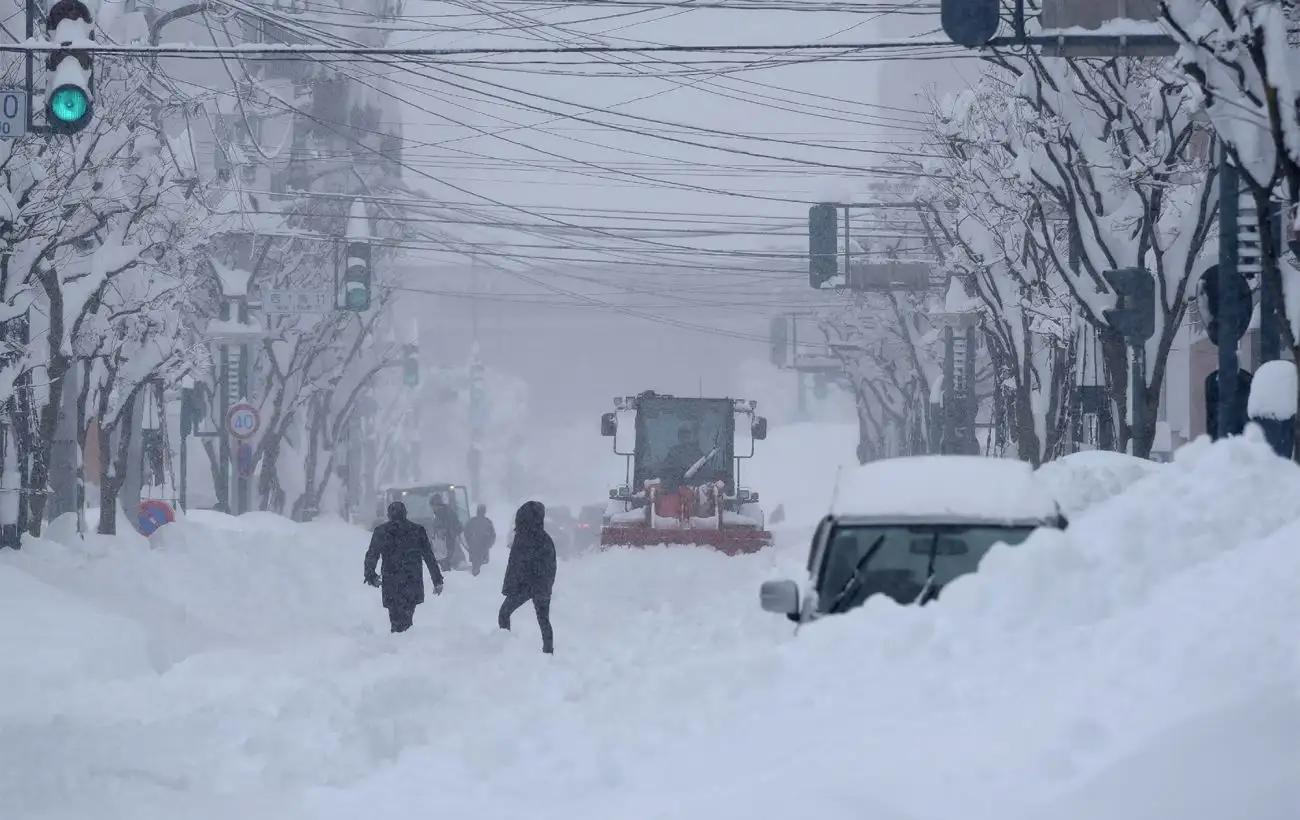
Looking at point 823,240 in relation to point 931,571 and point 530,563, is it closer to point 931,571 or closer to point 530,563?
point 530,563

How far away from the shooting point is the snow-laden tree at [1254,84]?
11.3 metres

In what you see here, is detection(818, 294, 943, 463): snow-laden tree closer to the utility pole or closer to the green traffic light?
the green traffic light

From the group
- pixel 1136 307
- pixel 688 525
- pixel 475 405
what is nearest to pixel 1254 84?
pixel 1136 307

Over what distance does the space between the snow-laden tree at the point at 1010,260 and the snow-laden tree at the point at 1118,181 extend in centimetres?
132

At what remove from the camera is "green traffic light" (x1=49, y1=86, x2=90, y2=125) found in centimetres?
1377

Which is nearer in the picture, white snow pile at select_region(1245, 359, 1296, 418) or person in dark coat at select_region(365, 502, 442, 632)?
white snow pile at select_region(1245, 359, 1296, 418)

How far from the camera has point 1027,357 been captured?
1042 inches

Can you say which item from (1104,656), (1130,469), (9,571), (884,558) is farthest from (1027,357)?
(1104,656)

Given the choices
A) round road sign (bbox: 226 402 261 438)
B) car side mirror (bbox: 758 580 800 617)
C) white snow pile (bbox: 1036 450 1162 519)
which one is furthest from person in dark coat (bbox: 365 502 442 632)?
round road sign (bbox: 226 402 261 438)

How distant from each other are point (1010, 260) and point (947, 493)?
16.4 m

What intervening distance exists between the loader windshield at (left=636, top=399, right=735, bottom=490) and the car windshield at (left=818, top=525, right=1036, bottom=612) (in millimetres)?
20236

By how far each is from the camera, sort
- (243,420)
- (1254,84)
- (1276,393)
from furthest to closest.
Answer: (243,420)
(1276,393)
(1254,84)

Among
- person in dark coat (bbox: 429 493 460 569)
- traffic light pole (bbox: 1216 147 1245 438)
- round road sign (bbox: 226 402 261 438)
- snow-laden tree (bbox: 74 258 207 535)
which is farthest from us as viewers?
person in dark coat (bbox: 429 493 460 569)

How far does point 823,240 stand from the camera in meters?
34.0
